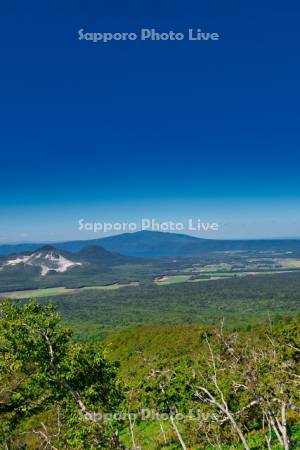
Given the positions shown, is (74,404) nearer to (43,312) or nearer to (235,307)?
(43,312)

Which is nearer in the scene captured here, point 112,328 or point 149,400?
point 149,400

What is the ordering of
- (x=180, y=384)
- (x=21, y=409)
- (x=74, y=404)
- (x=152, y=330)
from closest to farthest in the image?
(x=74, y=404), (x=21, y=409), (x=180, y=384), (x=152, y=330)

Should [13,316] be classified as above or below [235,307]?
above

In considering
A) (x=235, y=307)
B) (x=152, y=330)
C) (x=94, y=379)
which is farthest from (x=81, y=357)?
(x=235, y=307)

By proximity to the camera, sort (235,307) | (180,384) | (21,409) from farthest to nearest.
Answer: (235,307) < (180,384) < (21,409)

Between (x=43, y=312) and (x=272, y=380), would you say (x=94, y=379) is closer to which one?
(x=43, y=312)

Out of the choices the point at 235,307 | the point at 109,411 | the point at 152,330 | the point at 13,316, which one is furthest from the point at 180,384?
the point at 235,307

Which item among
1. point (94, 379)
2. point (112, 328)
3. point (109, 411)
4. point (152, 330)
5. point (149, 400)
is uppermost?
point (94, 379)

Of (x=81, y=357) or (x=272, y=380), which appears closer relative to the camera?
(x=272, y=380)

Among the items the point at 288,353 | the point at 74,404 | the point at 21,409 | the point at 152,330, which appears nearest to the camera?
the point at 74,404
